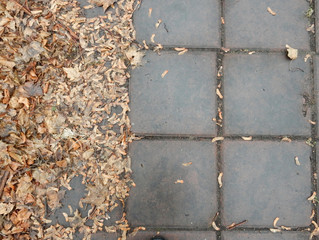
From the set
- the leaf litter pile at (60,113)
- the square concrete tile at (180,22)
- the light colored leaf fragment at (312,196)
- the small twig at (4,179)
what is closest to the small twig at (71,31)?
the leaf litter pile at (60,113)

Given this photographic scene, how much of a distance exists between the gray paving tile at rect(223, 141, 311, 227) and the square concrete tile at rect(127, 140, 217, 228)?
118 millimetres

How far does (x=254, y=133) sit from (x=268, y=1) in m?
0.90

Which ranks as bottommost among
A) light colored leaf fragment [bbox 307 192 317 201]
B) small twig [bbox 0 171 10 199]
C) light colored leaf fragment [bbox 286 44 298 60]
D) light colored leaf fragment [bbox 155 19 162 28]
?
light colored leaf fragment [bbox 307 192 317 201]

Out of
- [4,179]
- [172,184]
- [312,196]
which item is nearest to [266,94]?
[312,196]

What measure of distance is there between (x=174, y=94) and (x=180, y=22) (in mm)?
489

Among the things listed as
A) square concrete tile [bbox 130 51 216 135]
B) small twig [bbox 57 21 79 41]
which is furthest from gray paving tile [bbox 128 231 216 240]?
small twig [bbox 57 21 79 41]

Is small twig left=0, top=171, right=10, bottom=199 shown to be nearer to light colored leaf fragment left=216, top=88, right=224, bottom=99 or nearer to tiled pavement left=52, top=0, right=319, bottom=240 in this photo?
tiled pavement left=52, top=0, right=319, bottom=240

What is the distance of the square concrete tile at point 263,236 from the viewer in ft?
7.69

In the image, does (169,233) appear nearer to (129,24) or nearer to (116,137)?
(116,137)

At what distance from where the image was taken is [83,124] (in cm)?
234

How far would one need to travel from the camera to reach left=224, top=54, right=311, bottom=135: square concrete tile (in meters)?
2.38

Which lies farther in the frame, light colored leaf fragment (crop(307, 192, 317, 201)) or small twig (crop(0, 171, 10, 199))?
light colored leaf fragment (crop(307, 192, 317, 201))

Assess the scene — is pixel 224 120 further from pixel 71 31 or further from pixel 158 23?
pixel 71 31

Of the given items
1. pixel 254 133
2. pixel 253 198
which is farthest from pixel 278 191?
pixel 254 133
